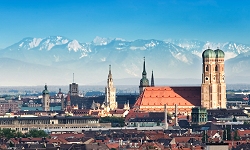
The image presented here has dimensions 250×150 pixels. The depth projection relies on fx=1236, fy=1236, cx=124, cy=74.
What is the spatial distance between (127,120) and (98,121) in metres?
5.84

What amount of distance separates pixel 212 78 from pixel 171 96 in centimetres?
704

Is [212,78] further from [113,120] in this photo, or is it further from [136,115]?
[113,120]

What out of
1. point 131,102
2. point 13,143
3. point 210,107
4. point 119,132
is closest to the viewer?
point 13,143

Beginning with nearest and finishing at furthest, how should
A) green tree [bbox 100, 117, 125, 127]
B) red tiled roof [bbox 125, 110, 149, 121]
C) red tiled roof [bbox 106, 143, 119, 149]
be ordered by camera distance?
red tiled roof [bbox 106, 143, 119, 149] → green tree [bbox 100, 117, 125, 127] → red tiled roof [bbox 125, 110, 149, 121]

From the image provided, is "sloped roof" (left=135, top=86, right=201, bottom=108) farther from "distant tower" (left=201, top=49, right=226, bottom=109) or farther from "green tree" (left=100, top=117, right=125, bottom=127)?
"green tree" (left=100, top=117, right=125, bottom=127)

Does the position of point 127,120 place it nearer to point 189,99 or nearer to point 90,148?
point 189,99

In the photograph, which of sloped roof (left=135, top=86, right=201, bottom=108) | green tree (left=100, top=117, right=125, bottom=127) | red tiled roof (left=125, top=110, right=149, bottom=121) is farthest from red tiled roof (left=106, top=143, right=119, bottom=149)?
sloped roof (left=135, top=86, right=201, bottom=108)

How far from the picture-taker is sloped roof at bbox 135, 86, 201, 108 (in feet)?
510

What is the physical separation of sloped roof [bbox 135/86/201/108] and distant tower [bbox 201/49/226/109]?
173 cm

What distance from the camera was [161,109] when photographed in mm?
156875

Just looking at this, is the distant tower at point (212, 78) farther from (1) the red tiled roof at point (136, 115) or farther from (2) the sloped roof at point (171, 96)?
(1) the red tiled roof at point (136, 115)

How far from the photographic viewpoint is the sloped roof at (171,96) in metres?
156

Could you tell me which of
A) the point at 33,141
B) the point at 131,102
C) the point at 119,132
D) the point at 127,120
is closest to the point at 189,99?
the point at 127,120

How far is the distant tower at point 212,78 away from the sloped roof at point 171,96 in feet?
5.68
